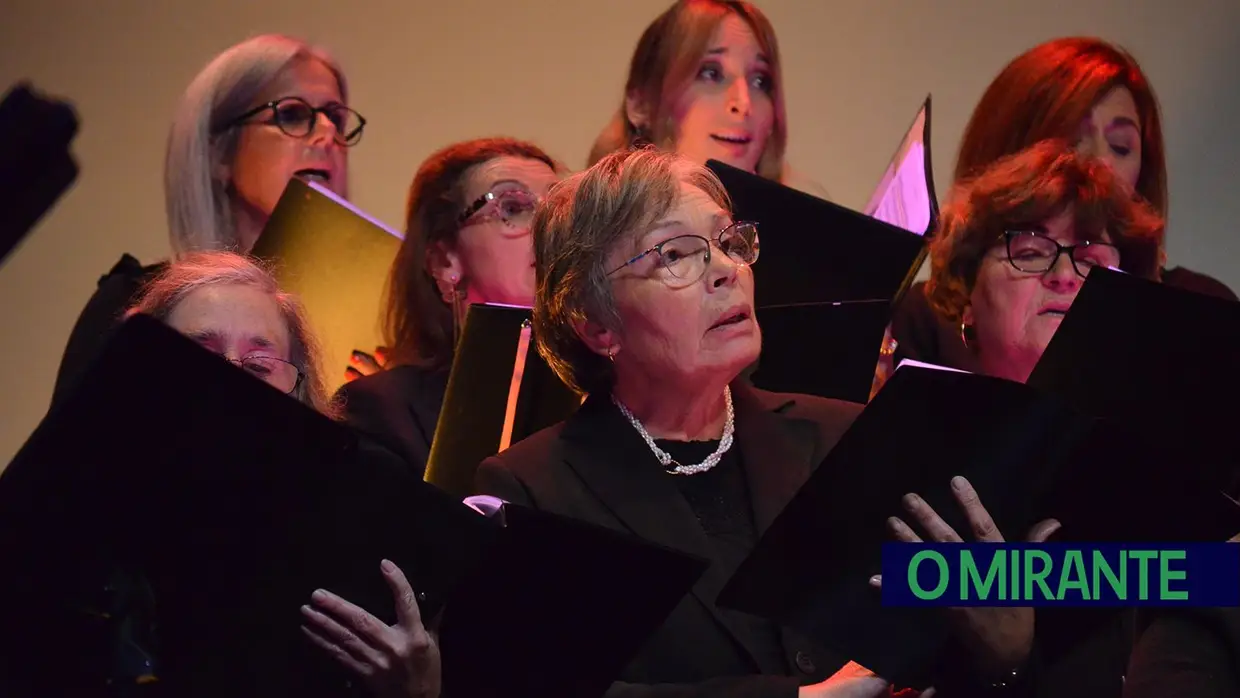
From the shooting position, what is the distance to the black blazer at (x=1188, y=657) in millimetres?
2127

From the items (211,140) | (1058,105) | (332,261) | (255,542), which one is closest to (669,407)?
(255,542)

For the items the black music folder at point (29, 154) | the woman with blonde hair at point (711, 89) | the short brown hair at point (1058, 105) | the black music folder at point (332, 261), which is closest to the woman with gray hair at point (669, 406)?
the black music folder at point (332, 261)

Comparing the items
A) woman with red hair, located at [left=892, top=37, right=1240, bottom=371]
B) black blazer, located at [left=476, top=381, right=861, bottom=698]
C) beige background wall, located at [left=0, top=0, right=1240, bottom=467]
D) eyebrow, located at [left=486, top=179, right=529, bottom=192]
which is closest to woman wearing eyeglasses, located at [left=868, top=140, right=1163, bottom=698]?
woman with red hair, located at [left=892, top=37, right=1240, bottom=371]

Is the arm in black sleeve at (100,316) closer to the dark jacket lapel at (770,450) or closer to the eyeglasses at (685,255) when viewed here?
the eyeglasses at (685,255)

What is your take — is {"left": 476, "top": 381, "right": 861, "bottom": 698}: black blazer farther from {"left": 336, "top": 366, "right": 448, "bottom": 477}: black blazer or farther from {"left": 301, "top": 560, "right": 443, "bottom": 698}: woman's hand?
{"left": 336, "top": 366, "right": 448, "bottom": 477}: black blazer

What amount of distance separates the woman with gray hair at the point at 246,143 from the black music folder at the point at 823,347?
45.6 inches

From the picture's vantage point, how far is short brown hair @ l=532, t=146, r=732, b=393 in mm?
2445

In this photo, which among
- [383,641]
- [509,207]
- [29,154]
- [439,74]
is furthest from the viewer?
[439,74]

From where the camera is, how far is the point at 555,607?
2.03 m

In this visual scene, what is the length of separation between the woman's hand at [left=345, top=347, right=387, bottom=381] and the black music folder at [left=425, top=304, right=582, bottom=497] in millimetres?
574

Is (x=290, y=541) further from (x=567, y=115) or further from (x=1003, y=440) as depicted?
(x=567, y=115)

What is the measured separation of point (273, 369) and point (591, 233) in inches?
20.6

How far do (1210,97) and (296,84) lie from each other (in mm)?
2153

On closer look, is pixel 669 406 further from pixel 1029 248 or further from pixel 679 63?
pixel 679 63
